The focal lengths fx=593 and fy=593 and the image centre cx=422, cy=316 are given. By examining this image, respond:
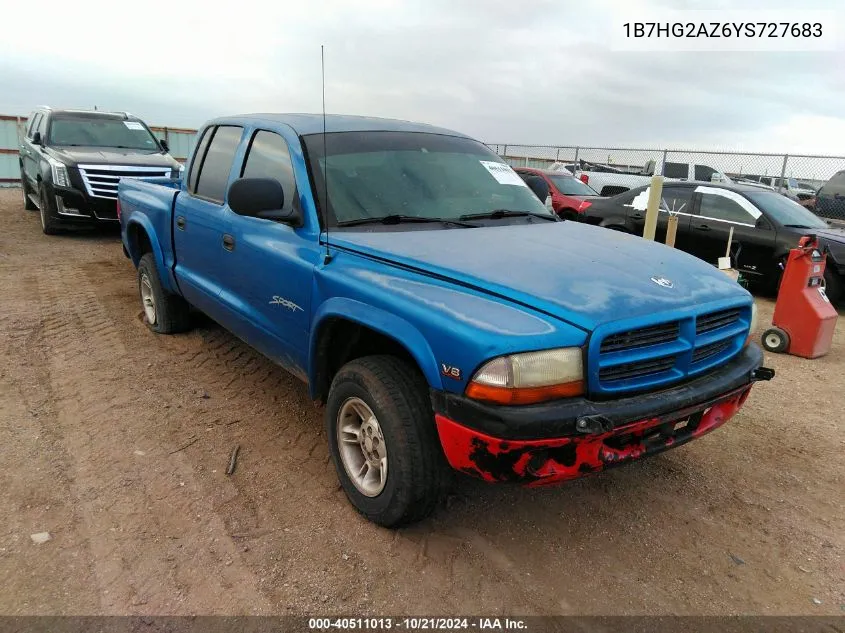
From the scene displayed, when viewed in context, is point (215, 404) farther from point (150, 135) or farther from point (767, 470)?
point (150, 135)

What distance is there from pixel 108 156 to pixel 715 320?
9.73 meters

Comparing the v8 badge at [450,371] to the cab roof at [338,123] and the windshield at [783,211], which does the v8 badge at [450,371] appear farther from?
the windshield at [783,211]

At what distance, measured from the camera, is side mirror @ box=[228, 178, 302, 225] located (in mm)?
2896

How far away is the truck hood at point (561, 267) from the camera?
2.33m

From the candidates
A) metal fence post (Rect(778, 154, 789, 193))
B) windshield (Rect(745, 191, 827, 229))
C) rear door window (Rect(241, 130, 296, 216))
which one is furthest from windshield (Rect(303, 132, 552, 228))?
metal fence post (Rect(778, 154, 789, 193))

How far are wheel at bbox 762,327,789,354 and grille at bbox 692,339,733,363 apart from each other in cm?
338

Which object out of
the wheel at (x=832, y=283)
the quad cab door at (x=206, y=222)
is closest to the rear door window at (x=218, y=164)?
the quad cab door at (x=206, y=222)

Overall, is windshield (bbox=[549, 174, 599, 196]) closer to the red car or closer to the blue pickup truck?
the red car

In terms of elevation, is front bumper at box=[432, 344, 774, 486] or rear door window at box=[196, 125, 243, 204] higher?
rear door window at box=[196, 125, 243, 204]

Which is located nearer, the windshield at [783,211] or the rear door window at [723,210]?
the windshield at [783,211]

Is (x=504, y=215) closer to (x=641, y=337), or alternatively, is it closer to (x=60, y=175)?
(x=641, y=337)

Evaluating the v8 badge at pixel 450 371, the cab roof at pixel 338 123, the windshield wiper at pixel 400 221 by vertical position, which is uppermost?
the cab roof at pixel 338 123

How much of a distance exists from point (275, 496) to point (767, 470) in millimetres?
2817

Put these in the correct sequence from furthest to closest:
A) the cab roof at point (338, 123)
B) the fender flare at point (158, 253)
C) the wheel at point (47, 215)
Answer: the wheel at point (47, 215), the fender flare at point (158, 253), the cab roof at point (338, 123)
